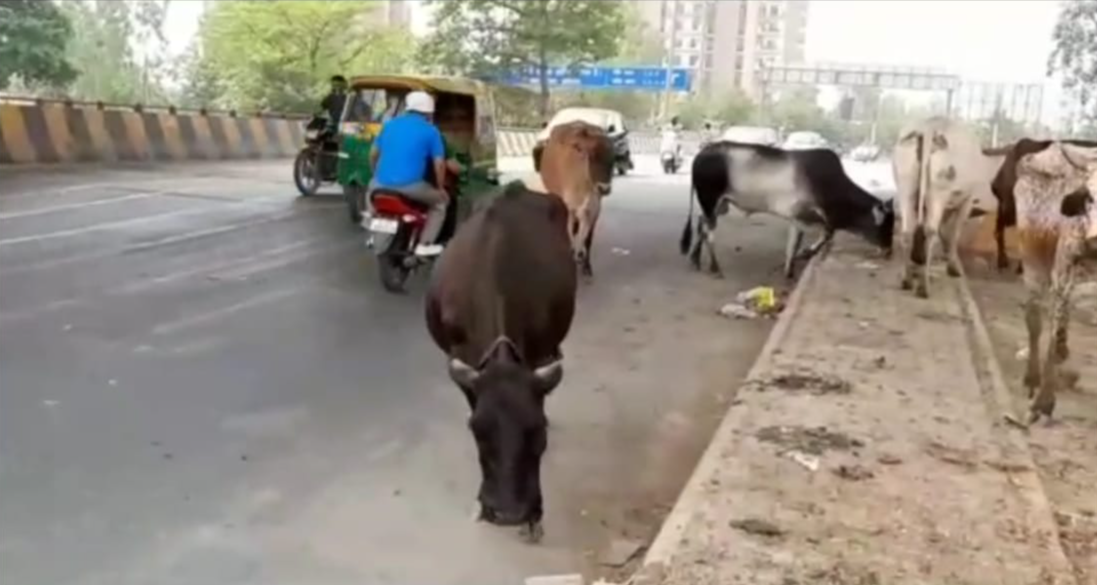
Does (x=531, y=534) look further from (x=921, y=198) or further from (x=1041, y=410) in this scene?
(x=921, y=198)

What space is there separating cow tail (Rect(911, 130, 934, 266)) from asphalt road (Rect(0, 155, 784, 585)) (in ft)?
5.46

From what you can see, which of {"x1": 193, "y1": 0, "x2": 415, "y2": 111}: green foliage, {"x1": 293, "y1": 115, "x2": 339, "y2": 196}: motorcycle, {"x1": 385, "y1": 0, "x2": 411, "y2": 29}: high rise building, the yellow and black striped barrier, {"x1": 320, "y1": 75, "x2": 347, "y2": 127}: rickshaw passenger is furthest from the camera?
{"x1": 385, "y1": 0, "x2": 411, "y2": 29}: high rise building

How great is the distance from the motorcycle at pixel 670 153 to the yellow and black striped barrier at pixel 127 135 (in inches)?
452

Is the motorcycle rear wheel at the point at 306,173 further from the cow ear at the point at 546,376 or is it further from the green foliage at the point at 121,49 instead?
the green foliage at the point at 121,49

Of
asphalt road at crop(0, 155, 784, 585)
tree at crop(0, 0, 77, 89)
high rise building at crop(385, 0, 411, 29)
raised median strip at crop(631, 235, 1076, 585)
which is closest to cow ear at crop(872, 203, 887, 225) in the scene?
asphalt road at crop(0, 155, 784, 585)

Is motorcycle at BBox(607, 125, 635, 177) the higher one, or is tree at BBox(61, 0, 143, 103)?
tree at BBox(61, 0, 143, 103)

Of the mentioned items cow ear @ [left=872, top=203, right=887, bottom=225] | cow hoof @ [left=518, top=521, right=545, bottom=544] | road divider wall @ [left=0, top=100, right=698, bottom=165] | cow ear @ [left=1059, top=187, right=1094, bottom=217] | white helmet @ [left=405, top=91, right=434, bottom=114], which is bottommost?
road divider wall @ [left=0, top=100, right=698, bottom=165]

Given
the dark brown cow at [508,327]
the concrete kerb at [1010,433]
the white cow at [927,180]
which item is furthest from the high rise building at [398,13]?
the dark brown cow at [508,327]

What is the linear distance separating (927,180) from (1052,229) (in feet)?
14.1

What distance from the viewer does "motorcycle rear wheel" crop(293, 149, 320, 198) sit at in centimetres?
1784

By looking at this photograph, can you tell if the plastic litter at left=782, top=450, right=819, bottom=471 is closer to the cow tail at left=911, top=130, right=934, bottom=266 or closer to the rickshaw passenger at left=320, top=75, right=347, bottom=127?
the cow tail at left=911, top=130, right=934, bottom=266

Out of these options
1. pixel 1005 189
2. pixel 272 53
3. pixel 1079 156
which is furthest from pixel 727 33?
pixel 1079 156

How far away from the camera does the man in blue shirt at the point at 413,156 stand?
1012 centimetres

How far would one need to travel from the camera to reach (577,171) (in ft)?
39.6
